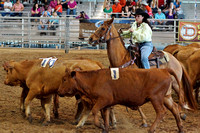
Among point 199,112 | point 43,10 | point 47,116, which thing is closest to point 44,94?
point 47,116

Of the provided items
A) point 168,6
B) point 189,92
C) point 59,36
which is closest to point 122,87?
point 189,92

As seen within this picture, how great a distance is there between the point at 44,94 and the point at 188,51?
4.14m

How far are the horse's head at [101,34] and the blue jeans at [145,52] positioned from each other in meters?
0.79

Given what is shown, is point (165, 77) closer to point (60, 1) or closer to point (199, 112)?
point (199, 112)

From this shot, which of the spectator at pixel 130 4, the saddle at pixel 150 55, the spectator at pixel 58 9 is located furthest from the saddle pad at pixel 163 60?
the spectator at pixel 58 9

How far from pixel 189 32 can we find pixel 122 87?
10855 mm

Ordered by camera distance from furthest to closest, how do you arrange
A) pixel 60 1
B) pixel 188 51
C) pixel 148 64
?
pixel 60 1 < pixel 188 51 < pixel 148 64

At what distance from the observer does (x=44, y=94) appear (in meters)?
7.18

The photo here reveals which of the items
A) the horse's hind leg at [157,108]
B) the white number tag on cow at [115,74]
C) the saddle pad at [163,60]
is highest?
the saddle pad at [163,60]

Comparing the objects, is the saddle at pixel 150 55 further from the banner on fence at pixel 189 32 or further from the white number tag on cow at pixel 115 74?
the banner on fence at pixel 189 32

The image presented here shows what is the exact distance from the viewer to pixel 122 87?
6172mm

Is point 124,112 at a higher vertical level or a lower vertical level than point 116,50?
lower

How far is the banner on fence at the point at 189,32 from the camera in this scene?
16.1 metres

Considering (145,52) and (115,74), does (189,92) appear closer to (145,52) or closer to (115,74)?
(145,52)
